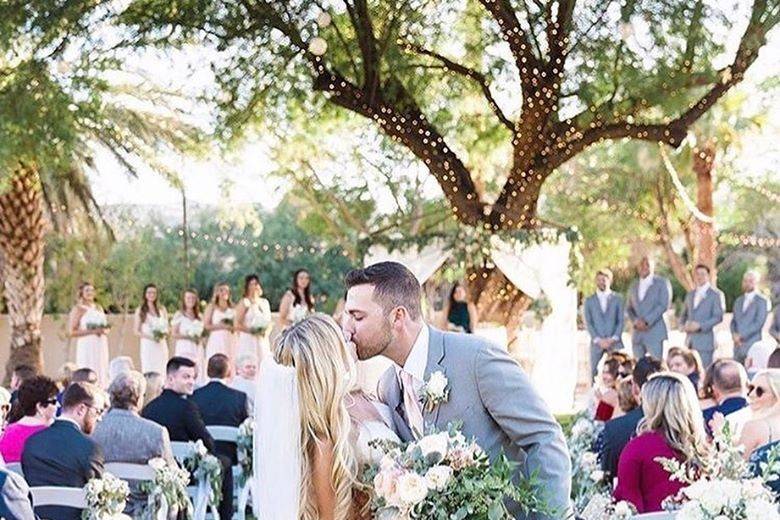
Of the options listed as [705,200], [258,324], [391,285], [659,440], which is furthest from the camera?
[705,200]

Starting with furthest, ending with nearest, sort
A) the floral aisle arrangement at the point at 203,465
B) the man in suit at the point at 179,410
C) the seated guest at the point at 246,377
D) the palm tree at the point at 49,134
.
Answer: the palm tree at the point at 49,134 < the seated guest at the point at 246,377 < the man in suit at the point at 179,410 < the floral aisle arrangement at the point at 203,465

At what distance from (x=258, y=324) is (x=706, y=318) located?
5.12 m

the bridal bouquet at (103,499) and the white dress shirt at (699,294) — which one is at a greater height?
the white dress shirt at (699,294)

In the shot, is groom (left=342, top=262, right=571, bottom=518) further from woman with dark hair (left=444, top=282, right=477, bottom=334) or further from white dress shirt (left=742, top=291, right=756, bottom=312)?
white dress shirt (left=742, top=291, right=756, bottom=312)

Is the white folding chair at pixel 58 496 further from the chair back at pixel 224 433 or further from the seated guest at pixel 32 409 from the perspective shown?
the chair back at pixel 224 433

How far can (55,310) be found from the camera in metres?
29.5

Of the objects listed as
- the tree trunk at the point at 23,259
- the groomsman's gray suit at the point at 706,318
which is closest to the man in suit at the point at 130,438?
the groomsman's gray suit at the point at 706,318

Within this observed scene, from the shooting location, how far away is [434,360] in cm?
486

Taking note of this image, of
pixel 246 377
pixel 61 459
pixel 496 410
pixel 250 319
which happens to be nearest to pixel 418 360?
pixel 496 410

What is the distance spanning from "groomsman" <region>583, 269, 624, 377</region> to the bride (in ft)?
46.4

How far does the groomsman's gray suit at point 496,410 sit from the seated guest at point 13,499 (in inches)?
87.7

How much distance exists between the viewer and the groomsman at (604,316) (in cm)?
1853

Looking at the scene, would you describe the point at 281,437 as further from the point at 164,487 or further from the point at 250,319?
the point at 250,319

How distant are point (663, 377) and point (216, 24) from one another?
11.7m
